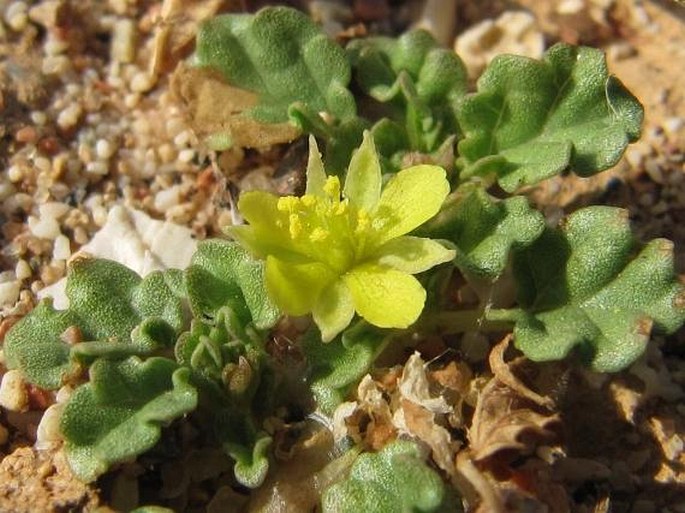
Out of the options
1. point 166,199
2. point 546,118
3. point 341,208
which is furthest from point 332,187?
point 166,199

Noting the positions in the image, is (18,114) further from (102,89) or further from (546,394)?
(546,394)

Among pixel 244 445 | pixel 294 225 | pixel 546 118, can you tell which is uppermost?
pixel 546 118

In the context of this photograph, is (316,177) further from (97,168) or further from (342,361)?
(97,168)

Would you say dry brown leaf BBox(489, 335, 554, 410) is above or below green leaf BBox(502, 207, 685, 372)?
below

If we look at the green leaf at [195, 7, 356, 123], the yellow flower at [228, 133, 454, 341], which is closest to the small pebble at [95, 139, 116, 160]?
the green leaf at [195, 7, 356, 123]

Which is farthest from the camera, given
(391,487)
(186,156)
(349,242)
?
(186,156)

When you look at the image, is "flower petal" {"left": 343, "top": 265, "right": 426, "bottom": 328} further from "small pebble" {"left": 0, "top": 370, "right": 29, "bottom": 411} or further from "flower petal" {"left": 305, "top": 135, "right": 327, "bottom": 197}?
"small pebble" {"left": 0, "top": 370, "right": 29, "bottom": 411}
